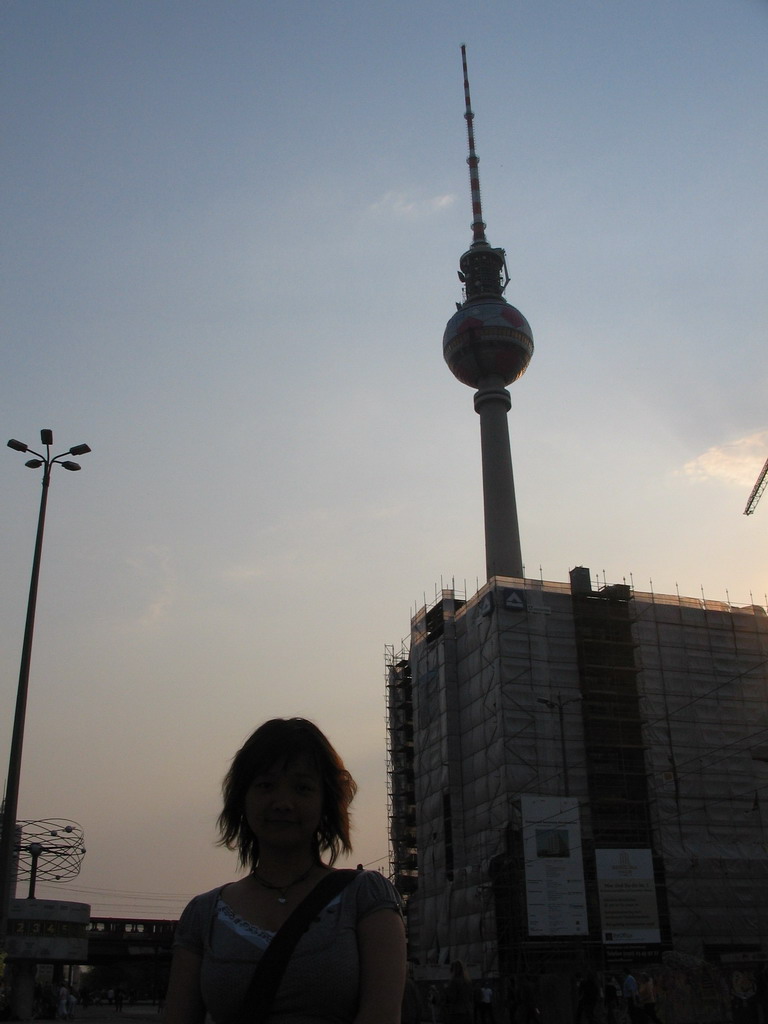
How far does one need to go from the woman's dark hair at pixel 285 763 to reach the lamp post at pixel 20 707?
14131mm

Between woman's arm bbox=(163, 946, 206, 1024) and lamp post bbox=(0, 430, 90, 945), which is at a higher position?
lamp post bbox=(0, 430, 90, 945)

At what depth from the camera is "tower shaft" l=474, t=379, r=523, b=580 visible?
68250 mm

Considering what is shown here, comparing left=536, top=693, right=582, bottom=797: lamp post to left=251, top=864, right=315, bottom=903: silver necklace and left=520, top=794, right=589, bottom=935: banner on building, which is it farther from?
left=251, top=864, right=315, bottom=903: silver necklace

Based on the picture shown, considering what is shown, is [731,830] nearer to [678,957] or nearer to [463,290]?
[678,957]

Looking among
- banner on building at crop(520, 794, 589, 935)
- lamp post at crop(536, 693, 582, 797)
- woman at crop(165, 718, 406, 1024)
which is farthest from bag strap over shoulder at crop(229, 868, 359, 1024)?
lamp post at crop(536, 693, 582, 797)

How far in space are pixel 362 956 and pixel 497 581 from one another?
1914 inches

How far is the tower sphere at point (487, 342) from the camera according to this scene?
256 ft

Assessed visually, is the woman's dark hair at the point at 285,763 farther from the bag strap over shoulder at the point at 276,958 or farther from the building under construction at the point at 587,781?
the building under construction at the point at 587,781

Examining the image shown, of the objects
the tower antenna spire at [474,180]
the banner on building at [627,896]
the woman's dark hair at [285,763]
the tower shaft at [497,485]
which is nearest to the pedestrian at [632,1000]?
the banner on building at [627,896]

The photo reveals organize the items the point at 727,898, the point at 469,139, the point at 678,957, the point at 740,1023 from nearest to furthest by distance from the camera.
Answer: the point at 740,1023, the point at 678,957, the point at 727,898, the point at 469,139

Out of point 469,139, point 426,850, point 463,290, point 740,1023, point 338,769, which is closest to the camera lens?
point 338,769

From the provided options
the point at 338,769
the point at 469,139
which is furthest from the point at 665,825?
the point at 469,139

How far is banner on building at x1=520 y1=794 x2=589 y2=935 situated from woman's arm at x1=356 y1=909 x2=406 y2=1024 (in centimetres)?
4189

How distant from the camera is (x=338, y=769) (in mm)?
3217
